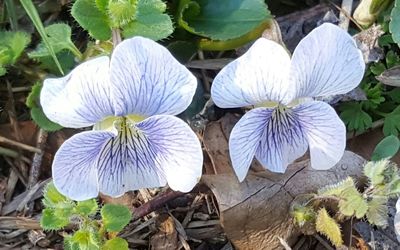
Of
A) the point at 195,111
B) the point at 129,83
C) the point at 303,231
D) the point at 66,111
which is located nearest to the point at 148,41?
the point at 129,83

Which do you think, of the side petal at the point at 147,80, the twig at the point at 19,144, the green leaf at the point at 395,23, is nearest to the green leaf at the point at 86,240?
the side petal at the point at 147,80

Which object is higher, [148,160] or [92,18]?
[92,18]

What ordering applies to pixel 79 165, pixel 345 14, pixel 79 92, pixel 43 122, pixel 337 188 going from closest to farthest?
pixel 79 92 < pixel 79 165 < pixel 337 188 < pixel 43 122 < pixel 345 14

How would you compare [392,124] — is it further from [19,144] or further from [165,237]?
[19,144]

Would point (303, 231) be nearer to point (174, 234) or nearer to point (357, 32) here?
point (174, 234)

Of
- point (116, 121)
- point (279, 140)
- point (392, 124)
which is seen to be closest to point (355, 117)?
point (392, 124)
